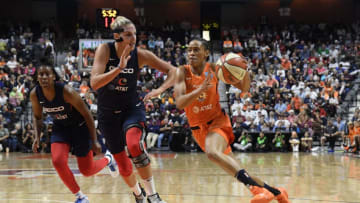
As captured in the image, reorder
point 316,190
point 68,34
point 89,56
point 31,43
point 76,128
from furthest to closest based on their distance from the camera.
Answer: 1. point 68,34
2. point 31,43
3. point 89,56
4. point 316,190
5. point 76,128

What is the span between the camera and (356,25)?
27.2 meters

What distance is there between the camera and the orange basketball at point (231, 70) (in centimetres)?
566

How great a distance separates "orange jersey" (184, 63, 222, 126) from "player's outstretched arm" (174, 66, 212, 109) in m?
0.11

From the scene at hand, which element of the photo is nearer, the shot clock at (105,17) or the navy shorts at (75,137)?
the navy shorts at (75,137)

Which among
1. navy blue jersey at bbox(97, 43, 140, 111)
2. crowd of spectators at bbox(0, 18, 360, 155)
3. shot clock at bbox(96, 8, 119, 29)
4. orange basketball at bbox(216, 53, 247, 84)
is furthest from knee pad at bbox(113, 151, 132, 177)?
shot clock at bbox(96, 8, 119, 29)

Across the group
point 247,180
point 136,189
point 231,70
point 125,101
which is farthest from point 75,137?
point 247,180

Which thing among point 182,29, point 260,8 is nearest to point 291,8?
point 260,8

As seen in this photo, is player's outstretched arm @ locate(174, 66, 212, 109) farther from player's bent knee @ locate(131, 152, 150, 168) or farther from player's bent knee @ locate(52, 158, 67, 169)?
player's bent knee @ locate(52, 158, 67, 169)

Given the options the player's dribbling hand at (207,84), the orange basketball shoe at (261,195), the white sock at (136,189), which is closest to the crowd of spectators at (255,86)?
the white sock at (136,189)

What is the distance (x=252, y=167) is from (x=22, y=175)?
5.24 m

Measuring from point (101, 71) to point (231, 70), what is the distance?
1518 millimetres

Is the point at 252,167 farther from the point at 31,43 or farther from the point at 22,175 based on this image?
the point at 31,43

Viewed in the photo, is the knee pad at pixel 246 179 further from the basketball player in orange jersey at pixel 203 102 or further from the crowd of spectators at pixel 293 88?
the crowd of spectators at pixel 293 88

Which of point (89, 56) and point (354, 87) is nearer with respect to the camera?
point (89, 56)
